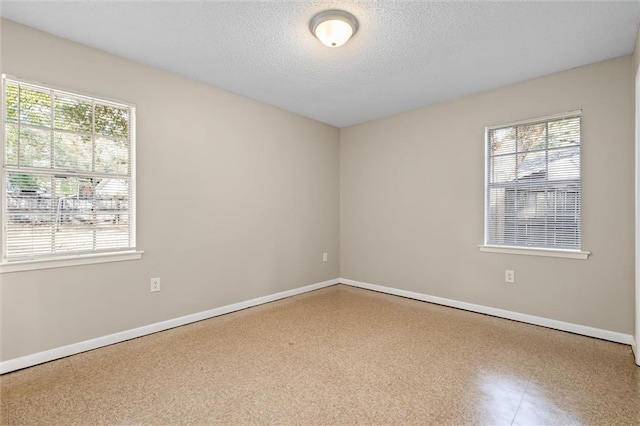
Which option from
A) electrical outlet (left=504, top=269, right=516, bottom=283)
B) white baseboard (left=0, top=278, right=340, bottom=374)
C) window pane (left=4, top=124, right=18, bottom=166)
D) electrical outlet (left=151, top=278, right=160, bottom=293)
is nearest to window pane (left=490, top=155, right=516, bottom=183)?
electrical outlet (left=504, top=269, right=516, bottom=283)

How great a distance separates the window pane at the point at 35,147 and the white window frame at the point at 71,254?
103 mm

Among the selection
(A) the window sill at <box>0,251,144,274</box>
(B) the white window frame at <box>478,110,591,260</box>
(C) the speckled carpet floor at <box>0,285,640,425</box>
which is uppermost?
(B) the white window frame at <box>478,110,591,260</box>

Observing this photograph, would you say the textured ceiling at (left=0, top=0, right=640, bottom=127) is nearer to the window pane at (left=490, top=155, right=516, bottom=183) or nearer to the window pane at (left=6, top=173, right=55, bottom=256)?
the window pane at (left=490, top=155, right=516, bottom=183)

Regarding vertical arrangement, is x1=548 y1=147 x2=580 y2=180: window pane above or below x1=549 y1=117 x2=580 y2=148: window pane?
below

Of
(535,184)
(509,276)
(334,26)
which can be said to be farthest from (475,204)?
(334,26)

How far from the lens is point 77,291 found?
247 centimetres

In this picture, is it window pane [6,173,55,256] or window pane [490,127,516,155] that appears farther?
window pane [490,127,516,155]

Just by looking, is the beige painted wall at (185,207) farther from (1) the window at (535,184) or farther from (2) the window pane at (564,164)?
(2) the window pane at (564,164)

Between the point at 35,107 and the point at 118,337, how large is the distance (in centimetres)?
188

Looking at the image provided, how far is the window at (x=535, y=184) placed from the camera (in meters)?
2.93

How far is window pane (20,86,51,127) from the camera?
7.42 feet

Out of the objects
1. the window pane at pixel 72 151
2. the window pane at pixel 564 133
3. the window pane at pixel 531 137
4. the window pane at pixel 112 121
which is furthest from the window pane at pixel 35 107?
the window pane at pixel 564 133

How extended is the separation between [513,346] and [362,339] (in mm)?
1220

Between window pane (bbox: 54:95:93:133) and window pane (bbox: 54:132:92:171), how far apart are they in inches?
2.5
